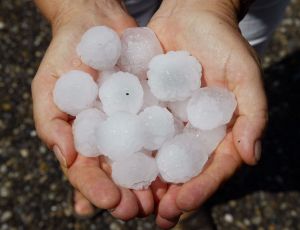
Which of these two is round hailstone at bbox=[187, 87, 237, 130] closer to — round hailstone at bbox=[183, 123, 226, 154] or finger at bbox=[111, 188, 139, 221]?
round hailstone at bbox=[183, 123, 226, 154]

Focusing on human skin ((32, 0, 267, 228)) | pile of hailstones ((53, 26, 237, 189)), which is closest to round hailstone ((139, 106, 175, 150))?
pile of hailstones ((53, 26, 237, 189))

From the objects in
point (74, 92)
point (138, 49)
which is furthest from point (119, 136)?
point (138, 49)

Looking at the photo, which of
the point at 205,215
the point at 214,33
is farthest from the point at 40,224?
the point at 214,33

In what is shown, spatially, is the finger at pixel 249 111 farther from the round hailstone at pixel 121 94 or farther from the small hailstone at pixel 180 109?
the round hailstone at pixel 121 94

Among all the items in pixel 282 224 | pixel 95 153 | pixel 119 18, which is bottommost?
pixel 282 224

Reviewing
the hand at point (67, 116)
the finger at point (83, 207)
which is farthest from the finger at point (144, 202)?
the finger at point (83, 207)

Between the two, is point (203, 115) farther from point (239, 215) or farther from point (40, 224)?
point (40, 224)
